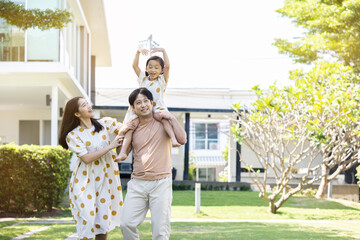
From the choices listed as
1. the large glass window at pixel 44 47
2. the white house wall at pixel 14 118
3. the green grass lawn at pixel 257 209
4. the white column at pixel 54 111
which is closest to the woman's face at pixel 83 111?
the green grass lawn at pixel 257 209

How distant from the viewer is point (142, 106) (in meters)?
4.54

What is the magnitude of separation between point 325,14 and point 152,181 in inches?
538

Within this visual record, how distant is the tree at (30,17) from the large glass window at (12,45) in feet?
19.0

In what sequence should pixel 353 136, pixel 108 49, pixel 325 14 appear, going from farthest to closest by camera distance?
pixel 108 49, pixel 325 14, pixel 353 136

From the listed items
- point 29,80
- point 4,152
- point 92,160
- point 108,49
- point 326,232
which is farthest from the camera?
point 108,49

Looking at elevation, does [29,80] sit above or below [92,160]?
above

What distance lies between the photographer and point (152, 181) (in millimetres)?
4496

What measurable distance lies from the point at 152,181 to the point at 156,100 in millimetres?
809

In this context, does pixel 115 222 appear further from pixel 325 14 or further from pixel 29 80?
pixel 325 14

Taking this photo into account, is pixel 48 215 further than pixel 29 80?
No

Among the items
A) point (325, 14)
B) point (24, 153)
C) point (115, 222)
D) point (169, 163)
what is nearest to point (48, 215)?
point (24, 153)

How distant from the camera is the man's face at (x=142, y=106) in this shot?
14.9 ft

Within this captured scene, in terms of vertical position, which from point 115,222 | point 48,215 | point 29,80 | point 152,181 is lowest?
point 48,215

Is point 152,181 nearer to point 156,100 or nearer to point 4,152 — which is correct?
point 156,100
